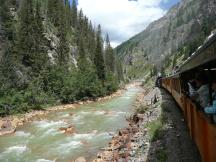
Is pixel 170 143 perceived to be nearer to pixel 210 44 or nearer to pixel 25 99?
pixel 210 44

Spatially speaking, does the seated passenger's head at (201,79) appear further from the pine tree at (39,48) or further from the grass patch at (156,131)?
the pine tree at (39,48)

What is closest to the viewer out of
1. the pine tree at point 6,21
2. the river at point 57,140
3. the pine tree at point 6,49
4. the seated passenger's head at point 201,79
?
the seated passenger's head at point 201,79

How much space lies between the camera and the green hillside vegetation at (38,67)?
46469 mm

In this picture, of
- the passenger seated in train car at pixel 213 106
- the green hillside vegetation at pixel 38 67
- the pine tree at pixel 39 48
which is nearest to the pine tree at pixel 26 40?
the green hillside vegetation at pixel 38 67

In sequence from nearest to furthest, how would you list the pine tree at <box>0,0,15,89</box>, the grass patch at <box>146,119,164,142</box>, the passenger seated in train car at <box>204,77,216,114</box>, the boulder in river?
the passenger seated in train car at <box>204,77,216,114</box>, the grass patch at <box>146,119,164,142</box>, the boulder in river, the pine tree at <box>0,0,15,89</box>

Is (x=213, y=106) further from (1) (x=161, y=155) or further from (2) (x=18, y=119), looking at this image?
(2) (x=18, y=119)

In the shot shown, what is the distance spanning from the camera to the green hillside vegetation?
46.5m

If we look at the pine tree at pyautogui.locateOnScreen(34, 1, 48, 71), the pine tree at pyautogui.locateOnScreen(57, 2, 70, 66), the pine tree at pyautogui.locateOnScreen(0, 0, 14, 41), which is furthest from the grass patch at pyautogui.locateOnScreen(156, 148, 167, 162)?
the pine tree at pyautogui.locateOnScreen(57, 2, 70, 66)

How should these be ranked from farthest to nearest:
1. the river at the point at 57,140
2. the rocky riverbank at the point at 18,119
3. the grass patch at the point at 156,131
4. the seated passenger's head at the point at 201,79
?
the rocky riverbank at the point at 18,119
the river at the point at 57,140
the grass patch at the point at 156,131
the seated passenger's head at the point at 201,79

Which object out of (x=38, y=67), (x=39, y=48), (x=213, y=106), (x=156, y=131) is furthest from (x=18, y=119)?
(x=213, y=106)

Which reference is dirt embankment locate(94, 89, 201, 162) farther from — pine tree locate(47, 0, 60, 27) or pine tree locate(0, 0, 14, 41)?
pine tree locate(47, 0, 60, 27)

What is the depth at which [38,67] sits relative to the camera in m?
56.7

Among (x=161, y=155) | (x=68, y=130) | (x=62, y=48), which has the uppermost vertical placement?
(x=62, y=48)

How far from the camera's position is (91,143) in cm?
2427
